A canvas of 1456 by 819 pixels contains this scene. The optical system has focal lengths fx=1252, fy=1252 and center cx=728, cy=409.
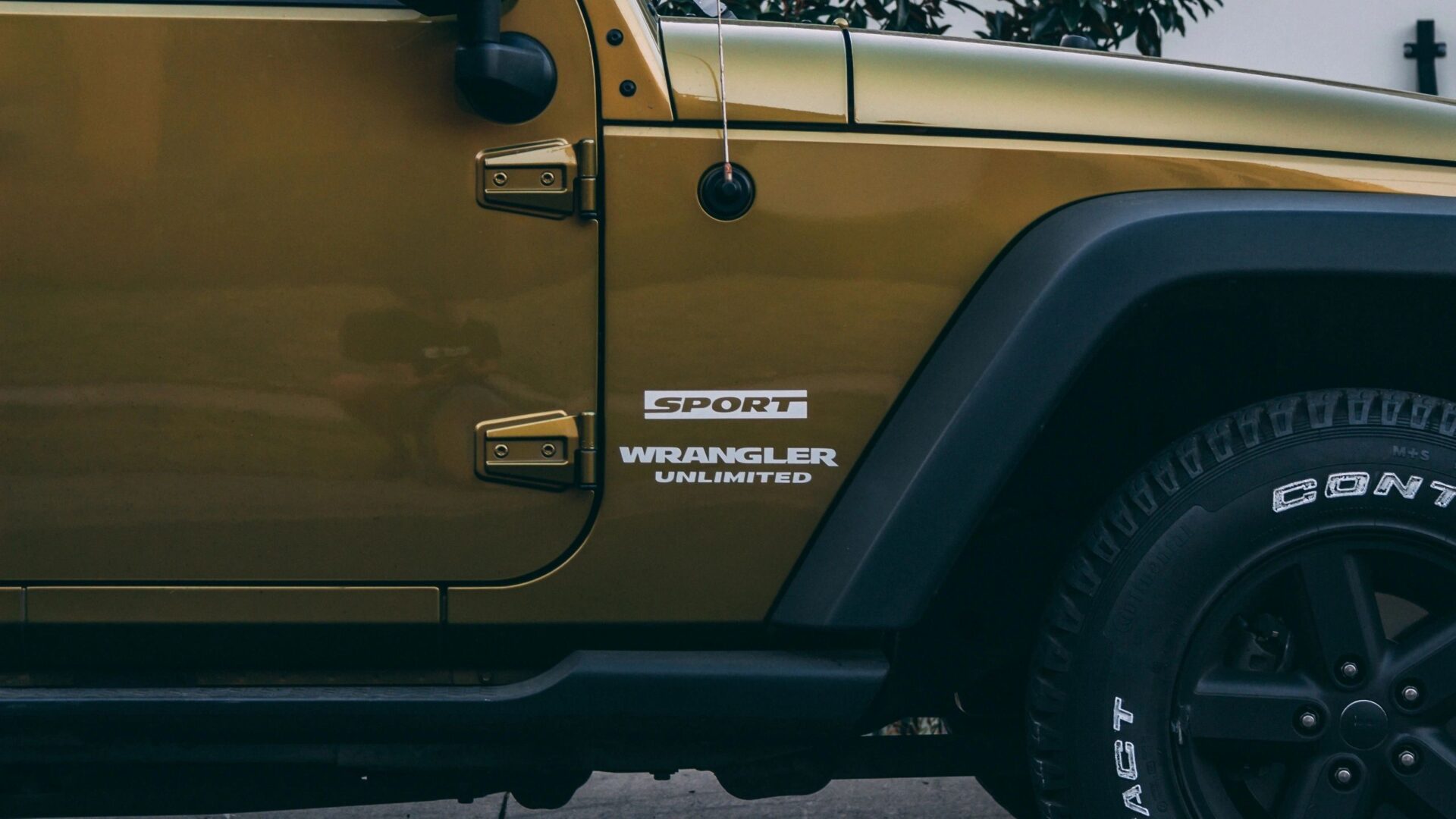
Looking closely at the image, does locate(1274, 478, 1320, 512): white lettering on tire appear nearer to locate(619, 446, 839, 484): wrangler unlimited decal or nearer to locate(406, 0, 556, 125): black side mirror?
locate(619, 446, 839, 484): wrangler unlimited decal

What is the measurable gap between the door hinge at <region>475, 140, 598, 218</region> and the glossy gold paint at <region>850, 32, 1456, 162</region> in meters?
0.39

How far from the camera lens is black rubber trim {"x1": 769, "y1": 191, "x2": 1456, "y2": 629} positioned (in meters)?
1.65

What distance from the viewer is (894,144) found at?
1.71m

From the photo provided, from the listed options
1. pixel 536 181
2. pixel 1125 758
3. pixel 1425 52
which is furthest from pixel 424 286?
pixel 1425 52

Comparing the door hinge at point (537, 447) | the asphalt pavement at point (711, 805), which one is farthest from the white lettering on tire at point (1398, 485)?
the asphalt pavement at point (711, 805)

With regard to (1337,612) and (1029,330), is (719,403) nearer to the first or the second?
(1029,330)

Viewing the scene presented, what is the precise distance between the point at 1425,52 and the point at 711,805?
5.65 m

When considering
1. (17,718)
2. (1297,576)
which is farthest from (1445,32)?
(17,718)

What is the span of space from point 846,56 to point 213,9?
865mm

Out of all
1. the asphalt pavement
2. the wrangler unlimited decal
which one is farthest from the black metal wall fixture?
the wrangler unlimited decal

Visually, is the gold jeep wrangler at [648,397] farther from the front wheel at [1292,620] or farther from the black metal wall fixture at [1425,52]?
the black metal wall fixture at [1425,52]

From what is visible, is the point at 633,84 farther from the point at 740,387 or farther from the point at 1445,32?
the point at 1445,32

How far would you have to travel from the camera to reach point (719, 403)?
171cm

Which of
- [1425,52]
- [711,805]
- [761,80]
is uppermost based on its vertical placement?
[761,80]
